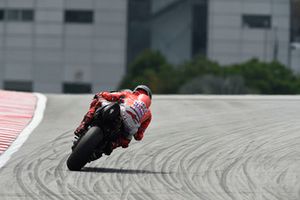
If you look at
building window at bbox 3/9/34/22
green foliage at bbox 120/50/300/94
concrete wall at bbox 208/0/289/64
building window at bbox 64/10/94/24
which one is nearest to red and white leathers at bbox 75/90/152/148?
green foliage at bbox 120/50/300/94

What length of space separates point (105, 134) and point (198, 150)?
241cm

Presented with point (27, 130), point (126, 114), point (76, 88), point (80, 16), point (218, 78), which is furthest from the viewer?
point (80, 16)

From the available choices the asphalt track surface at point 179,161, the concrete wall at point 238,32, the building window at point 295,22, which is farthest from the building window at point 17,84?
the asphalt track surface at point 179,161

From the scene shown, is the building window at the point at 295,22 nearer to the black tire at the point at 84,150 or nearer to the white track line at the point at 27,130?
the white track line at the point at 27,130

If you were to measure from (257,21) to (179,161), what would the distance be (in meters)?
82.4

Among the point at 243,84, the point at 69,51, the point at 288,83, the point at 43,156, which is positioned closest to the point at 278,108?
the point at 43,156

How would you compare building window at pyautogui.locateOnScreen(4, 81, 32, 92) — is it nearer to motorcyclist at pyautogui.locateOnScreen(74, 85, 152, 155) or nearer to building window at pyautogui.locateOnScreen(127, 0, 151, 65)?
building window at pyautogui.locateOnScreen(127, 0, 151, 65)

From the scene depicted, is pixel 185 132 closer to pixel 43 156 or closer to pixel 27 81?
pixel 43 156

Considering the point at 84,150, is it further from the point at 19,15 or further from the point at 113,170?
the point at 19,15

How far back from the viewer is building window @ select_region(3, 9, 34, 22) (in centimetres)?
9181

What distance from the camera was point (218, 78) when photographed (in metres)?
71.2

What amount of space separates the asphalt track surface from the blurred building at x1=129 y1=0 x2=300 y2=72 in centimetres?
7264

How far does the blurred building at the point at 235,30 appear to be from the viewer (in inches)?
3671

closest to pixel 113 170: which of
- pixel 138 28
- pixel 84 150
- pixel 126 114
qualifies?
pixel 84 150
